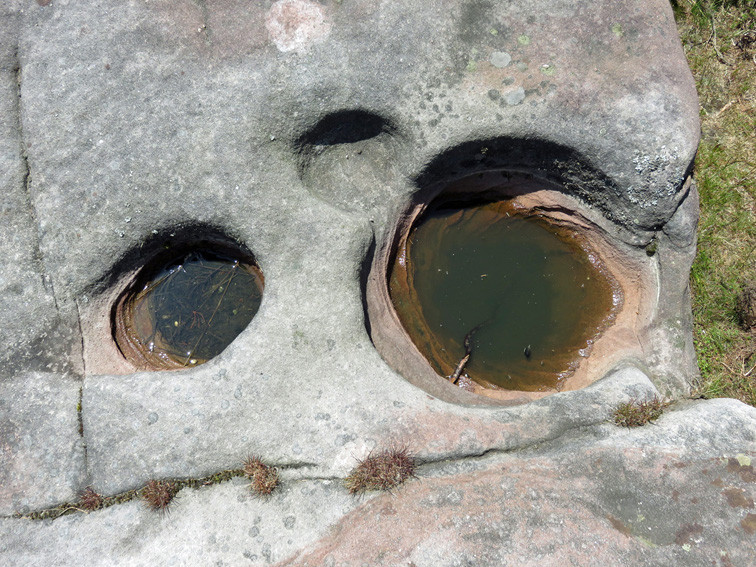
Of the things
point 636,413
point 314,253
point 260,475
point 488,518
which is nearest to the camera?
Answer: point 488,518

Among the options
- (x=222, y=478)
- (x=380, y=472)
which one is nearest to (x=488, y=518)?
(x=380, y=472)

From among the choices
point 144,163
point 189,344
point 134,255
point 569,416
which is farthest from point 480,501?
point 144,163

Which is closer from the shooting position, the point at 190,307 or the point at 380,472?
the point at 380,472

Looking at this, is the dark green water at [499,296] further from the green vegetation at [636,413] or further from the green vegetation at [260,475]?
the green vegetation at [260,475]

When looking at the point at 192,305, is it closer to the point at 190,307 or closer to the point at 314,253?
the point at 190,307

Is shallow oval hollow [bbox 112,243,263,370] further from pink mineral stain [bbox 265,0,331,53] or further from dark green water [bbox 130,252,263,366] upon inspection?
pink mineral stain [bbox 265,0,331,53]

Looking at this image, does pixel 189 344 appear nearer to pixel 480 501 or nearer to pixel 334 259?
pixel 334 259
